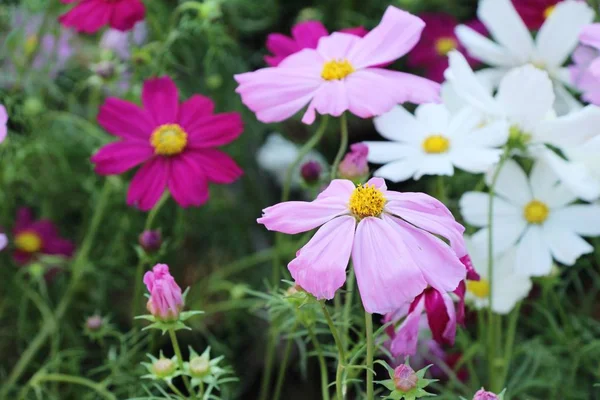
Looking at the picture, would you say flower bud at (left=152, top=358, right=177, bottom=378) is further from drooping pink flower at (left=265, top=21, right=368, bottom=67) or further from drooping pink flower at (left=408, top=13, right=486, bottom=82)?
drooping pink flower at (left=408, top=13, right=486, bottom=82)

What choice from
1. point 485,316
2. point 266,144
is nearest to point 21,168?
point 266,144

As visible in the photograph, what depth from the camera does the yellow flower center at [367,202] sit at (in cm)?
55

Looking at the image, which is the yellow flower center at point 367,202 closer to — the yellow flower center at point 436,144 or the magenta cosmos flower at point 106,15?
the yellow flower center at point 436,144

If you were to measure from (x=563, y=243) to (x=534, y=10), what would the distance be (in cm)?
39

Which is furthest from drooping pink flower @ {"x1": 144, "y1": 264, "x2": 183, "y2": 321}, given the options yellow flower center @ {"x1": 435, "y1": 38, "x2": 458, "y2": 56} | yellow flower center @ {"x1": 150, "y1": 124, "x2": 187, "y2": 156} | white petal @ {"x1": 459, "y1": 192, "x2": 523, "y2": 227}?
yellow flower center @ {"x1": 435, "y1": 38, "x2": 458, "y2": 56}

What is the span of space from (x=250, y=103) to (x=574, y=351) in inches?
17.9

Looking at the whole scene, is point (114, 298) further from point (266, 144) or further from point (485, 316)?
point (485, 316)

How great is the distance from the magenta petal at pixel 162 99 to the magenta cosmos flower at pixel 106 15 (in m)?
0.07

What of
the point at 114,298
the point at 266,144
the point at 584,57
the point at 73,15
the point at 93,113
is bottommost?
the point at 114,298

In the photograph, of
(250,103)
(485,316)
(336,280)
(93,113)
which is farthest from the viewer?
(93,113)

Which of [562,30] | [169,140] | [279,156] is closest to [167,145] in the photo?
[169,140]

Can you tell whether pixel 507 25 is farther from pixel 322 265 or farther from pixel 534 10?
pixel 322 265

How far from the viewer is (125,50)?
50.6 inches

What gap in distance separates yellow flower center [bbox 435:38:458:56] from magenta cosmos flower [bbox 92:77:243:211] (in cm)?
55
